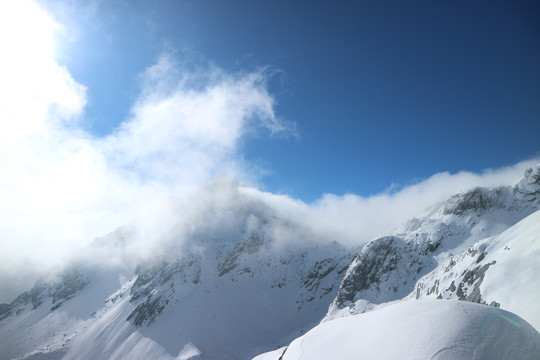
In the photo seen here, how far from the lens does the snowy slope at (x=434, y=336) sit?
911 centimetres

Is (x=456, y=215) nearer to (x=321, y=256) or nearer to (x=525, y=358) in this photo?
(x=321, y=256)

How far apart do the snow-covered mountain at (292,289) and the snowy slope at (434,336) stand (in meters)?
0.06

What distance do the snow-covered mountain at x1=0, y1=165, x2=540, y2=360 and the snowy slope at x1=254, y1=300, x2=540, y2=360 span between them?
61mm

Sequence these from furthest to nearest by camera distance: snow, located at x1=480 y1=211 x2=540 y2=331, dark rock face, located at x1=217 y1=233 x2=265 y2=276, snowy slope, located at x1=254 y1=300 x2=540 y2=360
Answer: dark rock face, located at x1=217 y1=233 x2=265 y2=276 < snow, located at x1=480 y1=211 x2=540 y2=331 < snowy slope, located at x1=254 y1=300 x2=540 y2=360

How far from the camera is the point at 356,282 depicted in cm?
7319

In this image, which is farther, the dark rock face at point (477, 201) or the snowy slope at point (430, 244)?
the dark rock face at point (477, 201)

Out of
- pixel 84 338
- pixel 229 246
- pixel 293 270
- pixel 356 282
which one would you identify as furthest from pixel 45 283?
pixel 356 282

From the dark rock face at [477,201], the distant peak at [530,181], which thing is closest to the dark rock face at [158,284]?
the dark rock face at [477,201]

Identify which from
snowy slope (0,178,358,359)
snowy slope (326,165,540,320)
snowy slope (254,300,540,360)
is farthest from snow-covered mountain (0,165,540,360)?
snowy slope (0,178,358,359)

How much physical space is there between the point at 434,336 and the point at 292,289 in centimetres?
10939

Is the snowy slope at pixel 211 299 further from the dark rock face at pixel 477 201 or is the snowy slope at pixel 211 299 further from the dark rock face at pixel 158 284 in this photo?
the dark rock face at pixel 477 201

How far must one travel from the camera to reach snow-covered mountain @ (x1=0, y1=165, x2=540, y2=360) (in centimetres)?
1199

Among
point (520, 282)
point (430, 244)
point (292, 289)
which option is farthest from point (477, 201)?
point (520, 282)

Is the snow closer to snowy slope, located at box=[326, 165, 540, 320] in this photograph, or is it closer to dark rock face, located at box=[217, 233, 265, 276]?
snowy slope, located at box=[326, 165, 540, 320]
